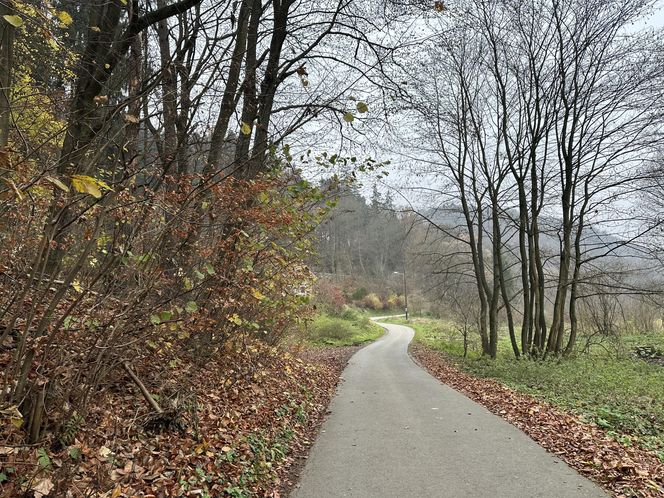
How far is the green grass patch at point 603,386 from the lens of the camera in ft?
21.5

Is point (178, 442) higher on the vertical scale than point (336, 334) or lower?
higher

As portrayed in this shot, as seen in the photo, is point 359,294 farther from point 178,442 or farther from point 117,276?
point 117,276

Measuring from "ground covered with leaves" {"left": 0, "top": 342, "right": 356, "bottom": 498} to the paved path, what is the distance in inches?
20.2

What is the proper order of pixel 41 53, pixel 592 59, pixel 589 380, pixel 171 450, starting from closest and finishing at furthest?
1. pixel 171 450
2. pixel 41 53
3. pixel 589 380
4. pixel 592 59

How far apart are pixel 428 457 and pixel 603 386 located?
6.56 m

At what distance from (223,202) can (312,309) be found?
4.07 metres

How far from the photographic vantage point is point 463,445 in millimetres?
5754

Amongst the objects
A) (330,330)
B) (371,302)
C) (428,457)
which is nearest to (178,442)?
(428,457)

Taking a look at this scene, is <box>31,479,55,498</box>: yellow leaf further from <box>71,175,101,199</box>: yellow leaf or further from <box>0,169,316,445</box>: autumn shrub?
<box>71,175,101,199</box>: yellow leaf

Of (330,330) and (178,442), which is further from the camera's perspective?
(330,330)

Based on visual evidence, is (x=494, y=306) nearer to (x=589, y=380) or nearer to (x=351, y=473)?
(x=589, y=380)

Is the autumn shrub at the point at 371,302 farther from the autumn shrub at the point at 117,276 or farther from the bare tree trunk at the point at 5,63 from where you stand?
the bare tree trunk at the point at 5,63

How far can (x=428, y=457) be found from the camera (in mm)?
5277

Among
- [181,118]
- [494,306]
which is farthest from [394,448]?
[494,306]
